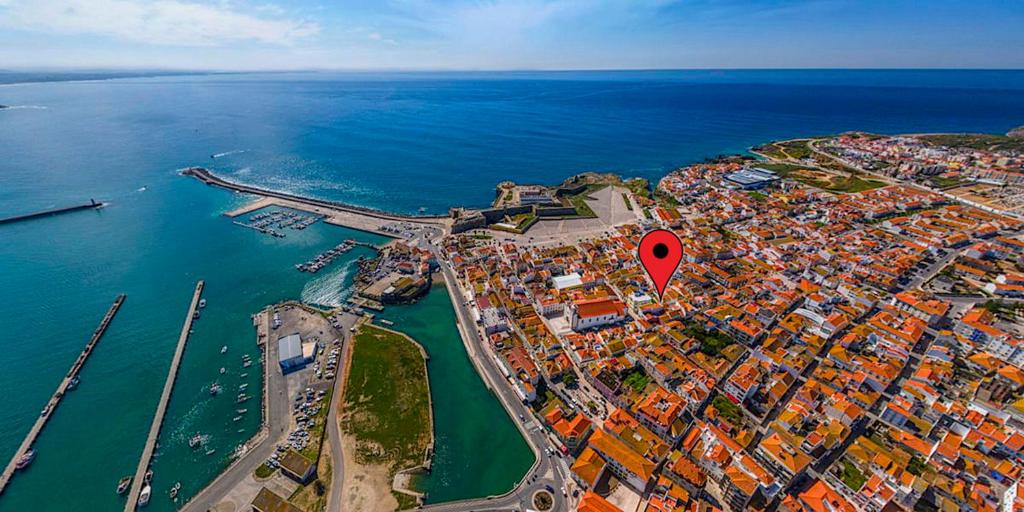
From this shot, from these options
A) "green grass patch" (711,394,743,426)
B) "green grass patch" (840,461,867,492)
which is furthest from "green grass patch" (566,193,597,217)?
"green grass patch" (840,461,867,492)

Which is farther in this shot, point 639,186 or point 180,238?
point 639,186

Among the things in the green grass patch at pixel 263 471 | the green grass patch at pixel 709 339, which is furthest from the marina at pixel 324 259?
the green grass patch at pixel 709 339

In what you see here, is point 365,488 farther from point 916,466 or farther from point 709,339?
point 916,466

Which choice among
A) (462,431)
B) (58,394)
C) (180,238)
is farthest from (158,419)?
(180,238)

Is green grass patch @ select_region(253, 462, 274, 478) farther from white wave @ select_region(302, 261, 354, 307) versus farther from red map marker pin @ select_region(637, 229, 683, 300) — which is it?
red map marker pin @ select_region(637, 229, 683, 300)

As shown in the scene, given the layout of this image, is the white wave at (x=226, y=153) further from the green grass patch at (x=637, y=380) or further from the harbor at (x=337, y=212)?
the green grass patch at (x=637, y=380)

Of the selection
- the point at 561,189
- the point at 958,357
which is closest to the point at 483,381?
the point at 958,357

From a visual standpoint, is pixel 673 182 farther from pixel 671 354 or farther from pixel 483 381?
pixel 483 381
